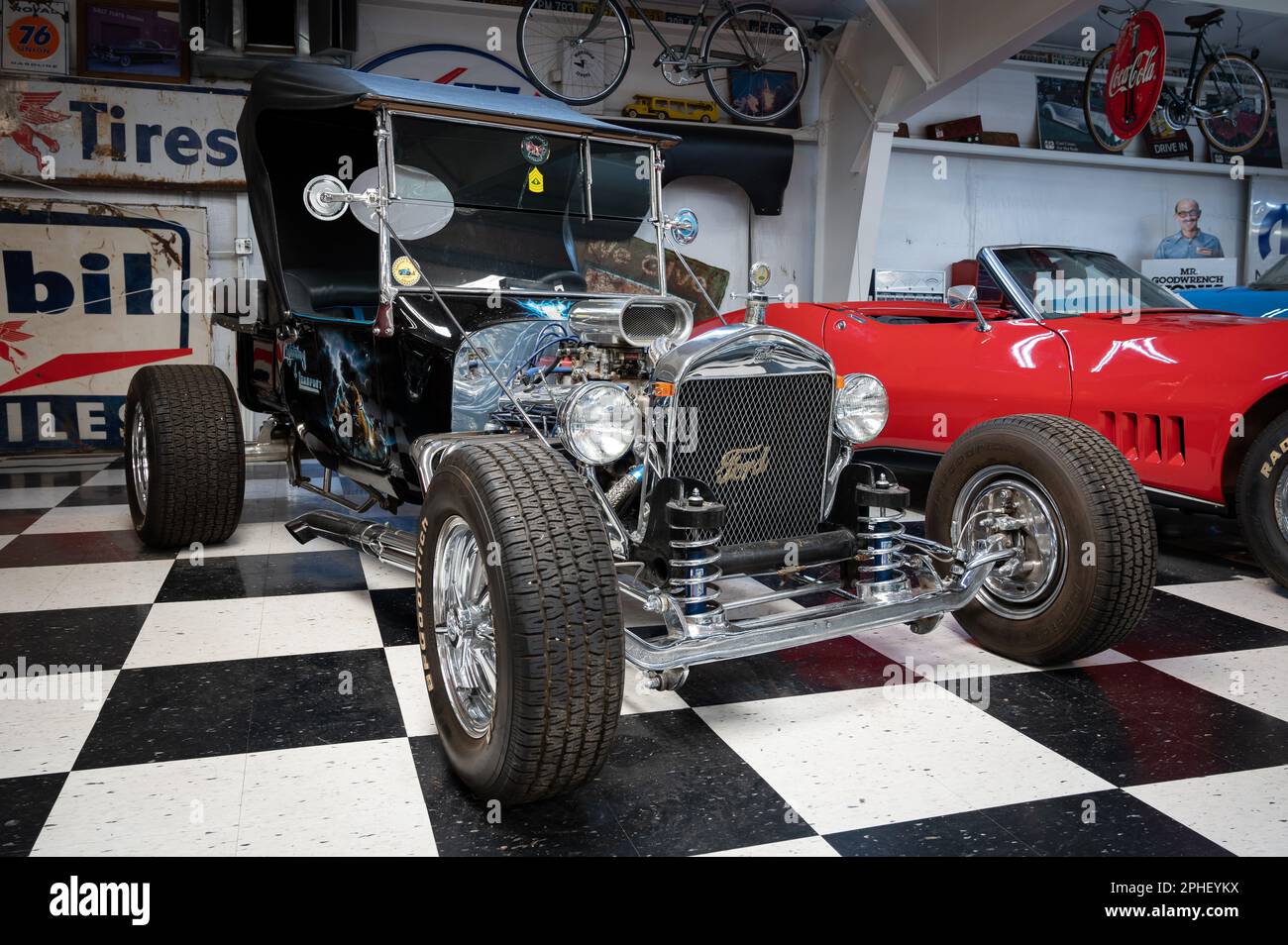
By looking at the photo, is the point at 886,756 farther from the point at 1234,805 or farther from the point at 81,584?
the point at 81,584

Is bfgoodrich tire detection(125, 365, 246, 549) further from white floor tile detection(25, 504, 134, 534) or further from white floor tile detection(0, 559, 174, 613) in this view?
white floor tile detection(25, 504, 134, 534)

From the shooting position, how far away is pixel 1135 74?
279 inches

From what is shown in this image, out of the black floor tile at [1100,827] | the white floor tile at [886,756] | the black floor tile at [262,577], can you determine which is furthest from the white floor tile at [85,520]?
the black floor tile at [1100,827]

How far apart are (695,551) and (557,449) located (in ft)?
2.38

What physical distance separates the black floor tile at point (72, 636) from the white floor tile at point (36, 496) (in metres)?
2.22

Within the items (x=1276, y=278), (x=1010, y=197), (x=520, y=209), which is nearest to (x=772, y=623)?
(x=520, y=209)

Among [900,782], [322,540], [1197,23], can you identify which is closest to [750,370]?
[900,782]

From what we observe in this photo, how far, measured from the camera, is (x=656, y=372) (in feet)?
8.20

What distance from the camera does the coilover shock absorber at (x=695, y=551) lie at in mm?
2193

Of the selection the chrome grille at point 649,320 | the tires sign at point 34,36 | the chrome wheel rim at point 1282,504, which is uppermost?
the tires sign at point 34,36

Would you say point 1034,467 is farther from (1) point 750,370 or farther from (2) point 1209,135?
(2) point 1209,135

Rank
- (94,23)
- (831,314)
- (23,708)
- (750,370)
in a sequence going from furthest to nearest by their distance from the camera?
(94,23)
(831,314)
(750,370)
(23,708)

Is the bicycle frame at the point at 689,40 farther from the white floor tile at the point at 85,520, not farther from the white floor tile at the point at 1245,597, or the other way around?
the white floor tile at the point at 1245,597
